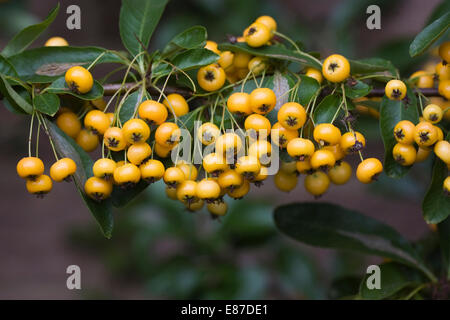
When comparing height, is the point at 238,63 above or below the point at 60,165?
above

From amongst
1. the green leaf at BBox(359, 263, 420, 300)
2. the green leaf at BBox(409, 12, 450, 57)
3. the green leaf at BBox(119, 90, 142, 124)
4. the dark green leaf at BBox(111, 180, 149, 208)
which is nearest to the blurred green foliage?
the green leaf at BBox(359, 263, 420, 300)

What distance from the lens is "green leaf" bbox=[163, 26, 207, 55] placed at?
1019 mm

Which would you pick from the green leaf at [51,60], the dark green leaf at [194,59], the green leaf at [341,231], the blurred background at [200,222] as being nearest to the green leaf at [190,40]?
the dark green leaf at [194,59]

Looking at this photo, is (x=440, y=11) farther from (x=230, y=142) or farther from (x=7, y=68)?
(x=7, y=68)

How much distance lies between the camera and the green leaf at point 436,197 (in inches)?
39.6

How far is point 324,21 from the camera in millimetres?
2916

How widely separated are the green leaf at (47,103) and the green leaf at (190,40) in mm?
254

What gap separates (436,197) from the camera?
102cm

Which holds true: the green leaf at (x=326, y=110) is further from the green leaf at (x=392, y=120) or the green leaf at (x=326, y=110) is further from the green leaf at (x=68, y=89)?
the green leaf at (x=68, y=89)

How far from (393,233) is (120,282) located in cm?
212

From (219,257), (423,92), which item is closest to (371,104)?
(423,92)

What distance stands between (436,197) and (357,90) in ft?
0.91

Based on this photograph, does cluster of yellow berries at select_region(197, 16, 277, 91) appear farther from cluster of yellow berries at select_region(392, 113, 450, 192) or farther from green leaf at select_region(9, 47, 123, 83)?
cluster of yellow berries at select_region(392, 113, 450, 192)

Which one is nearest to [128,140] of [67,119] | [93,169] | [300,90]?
[93,169]
